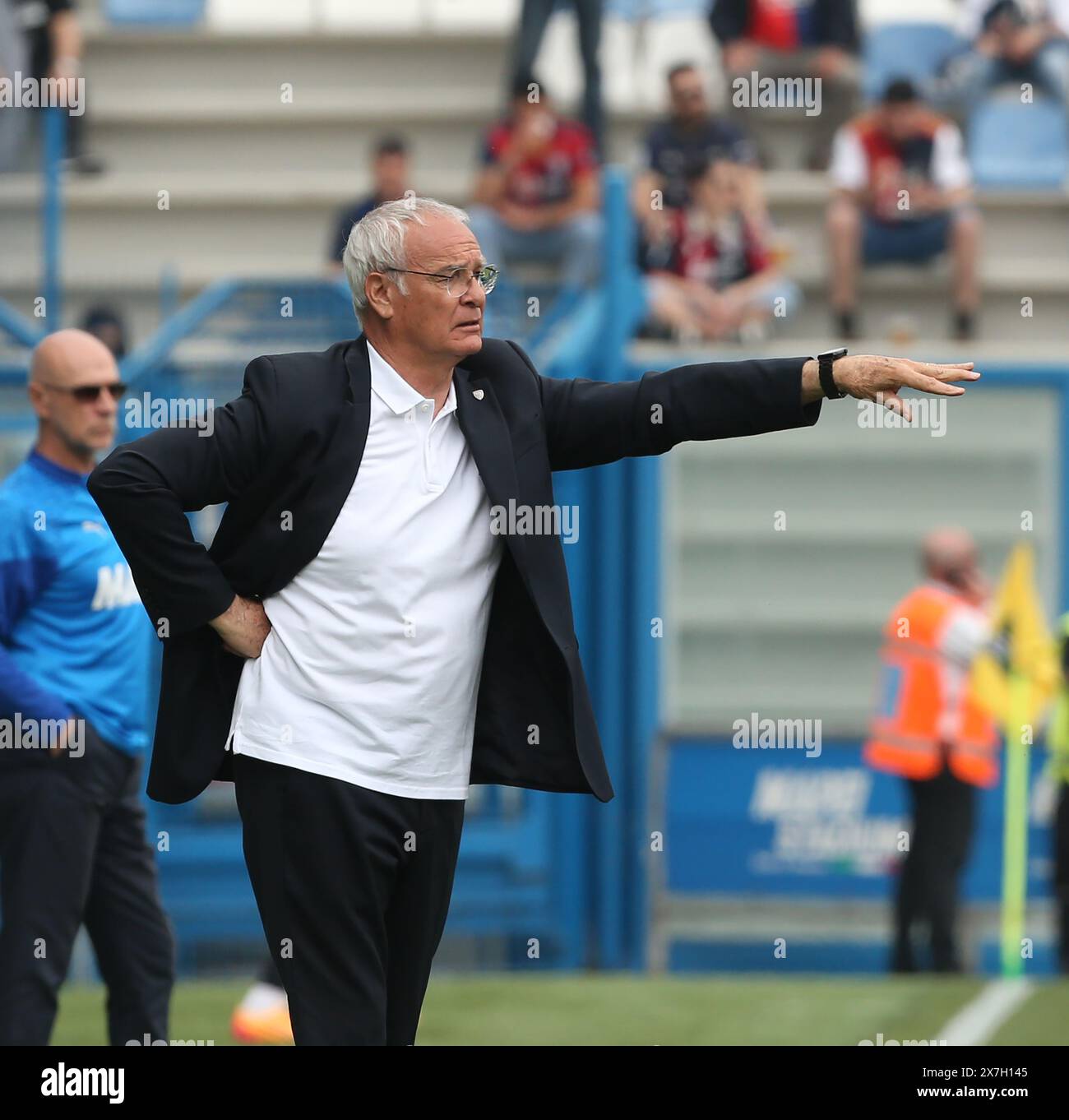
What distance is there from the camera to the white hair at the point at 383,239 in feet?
12.7

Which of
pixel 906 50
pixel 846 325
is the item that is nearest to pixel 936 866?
pixel 846 325

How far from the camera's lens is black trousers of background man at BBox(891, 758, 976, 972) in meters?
9.09

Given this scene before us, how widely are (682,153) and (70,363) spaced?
685cm

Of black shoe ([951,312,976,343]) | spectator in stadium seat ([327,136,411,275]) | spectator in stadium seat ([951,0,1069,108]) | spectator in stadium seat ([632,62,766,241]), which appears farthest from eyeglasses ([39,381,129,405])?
spectator in stadium seat ([951,0,1069,108])

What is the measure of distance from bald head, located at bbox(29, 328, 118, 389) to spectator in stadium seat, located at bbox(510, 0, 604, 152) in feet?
24.6

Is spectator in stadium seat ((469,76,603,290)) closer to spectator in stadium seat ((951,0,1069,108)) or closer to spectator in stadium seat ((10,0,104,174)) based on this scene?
spectator in stadium seat ((10,0,104,174))

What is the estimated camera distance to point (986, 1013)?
7.10m

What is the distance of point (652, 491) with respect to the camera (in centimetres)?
1047

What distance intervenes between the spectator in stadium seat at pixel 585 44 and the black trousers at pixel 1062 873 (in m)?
5.32

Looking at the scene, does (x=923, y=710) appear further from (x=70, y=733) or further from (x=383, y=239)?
(x=383, y=239)

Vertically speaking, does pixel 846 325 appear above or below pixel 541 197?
below

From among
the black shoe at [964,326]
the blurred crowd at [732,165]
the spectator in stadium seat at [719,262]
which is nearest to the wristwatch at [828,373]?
the blurred crowd at [732,165]

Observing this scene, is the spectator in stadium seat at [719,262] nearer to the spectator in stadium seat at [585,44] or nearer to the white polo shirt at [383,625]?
the spectator in stadium seat at [585,44]
